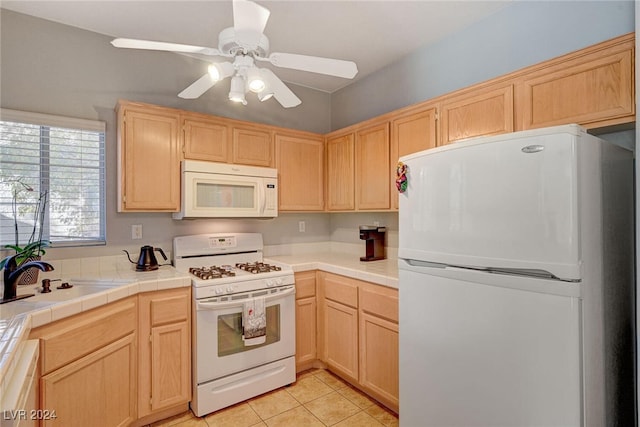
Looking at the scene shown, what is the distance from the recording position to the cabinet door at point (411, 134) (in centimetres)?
231

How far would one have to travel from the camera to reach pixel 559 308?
3.85 ft

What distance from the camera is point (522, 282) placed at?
4.11 ft

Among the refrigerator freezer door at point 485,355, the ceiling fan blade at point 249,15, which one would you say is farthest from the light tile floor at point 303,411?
the ceiling fan blade at point 249,15

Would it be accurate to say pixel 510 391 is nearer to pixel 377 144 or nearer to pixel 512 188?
pixel 512 188

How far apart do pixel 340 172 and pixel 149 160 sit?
161 centimetres

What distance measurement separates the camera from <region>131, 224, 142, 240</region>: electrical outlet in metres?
2.55

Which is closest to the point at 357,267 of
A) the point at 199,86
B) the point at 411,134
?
the point at 411,134

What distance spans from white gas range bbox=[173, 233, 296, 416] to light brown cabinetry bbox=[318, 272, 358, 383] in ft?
1.00

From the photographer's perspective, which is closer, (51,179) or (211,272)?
(51,179)

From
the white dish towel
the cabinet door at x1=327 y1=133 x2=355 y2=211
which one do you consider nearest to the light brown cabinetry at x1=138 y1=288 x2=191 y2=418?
the white dish towel

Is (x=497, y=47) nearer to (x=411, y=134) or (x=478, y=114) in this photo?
(x=478, y=114)

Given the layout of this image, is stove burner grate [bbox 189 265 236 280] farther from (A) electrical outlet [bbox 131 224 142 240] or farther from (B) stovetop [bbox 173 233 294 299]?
(A) electrical outlet [bbox 131 224 142 240]

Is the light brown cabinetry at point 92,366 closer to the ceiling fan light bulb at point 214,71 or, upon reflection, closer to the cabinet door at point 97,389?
the cabinet door at point 97,389

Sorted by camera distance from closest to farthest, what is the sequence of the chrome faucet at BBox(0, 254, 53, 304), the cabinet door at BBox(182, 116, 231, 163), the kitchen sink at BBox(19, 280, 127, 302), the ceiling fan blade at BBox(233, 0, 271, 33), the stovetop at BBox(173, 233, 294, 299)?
the ceiling fan blade at BBox(233, 0, 271, 33) < the chrome faucet at BBox(0, 254, 53, 304) < the kitchen sink at BBox(19, 280, 127, 302) < the stovetop at BBox(173, 233, 294, 299) < the cabinet door at BBox(182, 116, 231, 163)
